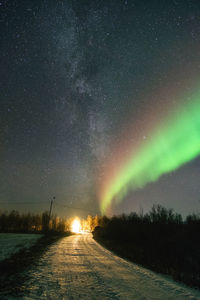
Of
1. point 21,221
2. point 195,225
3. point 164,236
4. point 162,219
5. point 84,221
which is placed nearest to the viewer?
point 164,236

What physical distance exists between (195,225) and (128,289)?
53.6m

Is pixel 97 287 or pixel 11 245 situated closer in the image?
pixel 97 287

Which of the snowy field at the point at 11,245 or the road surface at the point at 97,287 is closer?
the road surface at the point at 97,287

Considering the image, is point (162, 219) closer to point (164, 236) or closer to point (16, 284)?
point (164, 236)

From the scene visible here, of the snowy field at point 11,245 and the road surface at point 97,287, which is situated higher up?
the road surface at point 97,287

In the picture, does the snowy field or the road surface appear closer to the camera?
the road surface

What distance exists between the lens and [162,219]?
4541 cm

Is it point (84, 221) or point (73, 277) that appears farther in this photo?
point (84, 221)

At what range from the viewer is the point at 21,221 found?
9294 cm

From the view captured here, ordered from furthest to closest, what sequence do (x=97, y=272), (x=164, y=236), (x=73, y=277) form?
(x=164, y=236) → (x=97, y=272) → (x=73, y=277)

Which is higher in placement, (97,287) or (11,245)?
(97,287)

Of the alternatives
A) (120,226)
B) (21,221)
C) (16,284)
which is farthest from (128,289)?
(21,221)

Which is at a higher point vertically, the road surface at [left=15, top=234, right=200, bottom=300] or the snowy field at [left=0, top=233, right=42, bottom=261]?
the road surface at [left=15, top=234, right=200, bottom=300]

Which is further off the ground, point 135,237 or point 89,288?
point 89,288
